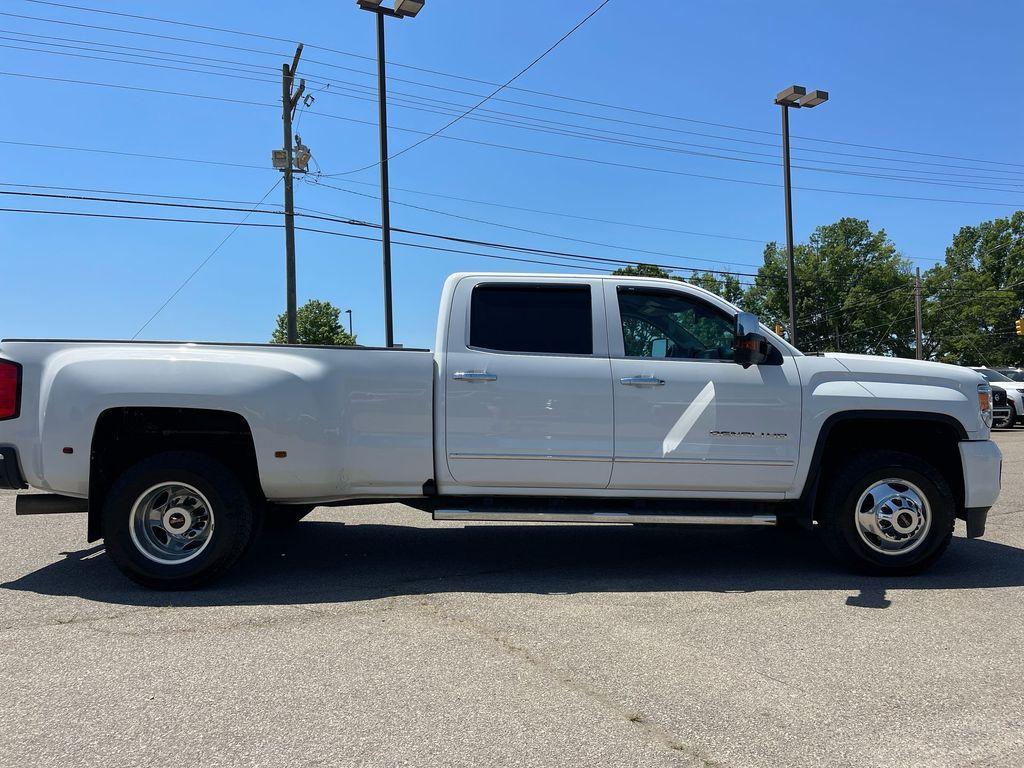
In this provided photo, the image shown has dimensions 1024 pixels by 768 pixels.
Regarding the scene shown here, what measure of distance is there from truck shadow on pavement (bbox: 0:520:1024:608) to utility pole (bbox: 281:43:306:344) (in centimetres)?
1247

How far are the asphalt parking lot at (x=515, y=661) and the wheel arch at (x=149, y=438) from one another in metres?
0.73

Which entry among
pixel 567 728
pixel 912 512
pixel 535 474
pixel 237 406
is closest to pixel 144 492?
pixel 237 406

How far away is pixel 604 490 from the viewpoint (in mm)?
5078

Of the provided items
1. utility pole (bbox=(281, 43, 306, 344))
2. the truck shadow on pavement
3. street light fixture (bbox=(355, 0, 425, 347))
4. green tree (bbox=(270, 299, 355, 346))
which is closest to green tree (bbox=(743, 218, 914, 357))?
green tree (bbox=(270, 299, 355, 346))

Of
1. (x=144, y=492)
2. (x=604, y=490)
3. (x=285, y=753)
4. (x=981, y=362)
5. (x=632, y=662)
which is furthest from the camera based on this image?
(x=981, y=362)

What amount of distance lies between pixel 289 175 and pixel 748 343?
660 inches

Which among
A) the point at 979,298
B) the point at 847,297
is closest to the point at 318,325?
the point at 847,297

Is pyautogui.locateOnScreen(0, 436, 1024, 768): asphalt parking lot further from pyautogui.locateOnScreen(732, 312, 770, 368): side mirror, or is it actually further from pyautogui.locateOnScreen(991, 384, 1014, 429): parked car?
pyautogui.locateOnScreen(991, 384, 1014, 429): parked car

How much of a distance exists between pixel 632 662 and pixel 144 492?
10.4 feet

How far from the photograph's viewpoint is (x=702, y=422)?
5.05 meters

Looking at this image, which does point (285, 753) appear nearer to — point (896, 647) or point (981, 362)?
point (896, 647)

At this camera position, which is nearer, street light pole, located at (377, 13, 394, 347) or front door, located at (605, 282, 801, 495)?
front door, located at (605, 282, 801, 495)

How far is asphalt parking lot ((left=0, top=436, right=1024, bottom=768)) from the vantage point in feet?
9.22

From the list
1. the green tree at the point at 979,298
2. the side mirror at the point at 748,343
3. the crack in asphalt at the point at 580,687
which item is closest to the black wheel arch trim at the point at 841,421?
the side mirror at the point at 748,343
